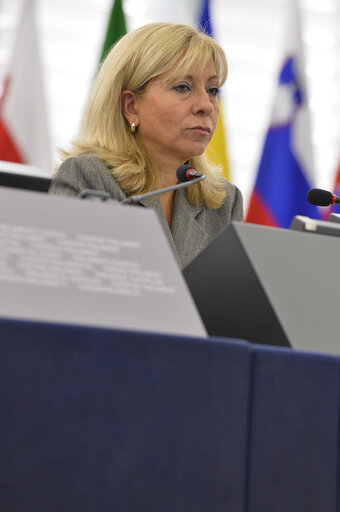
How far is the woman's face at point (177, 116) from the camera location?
2.12m

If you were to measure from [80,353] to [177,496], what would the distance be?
0.66 ft

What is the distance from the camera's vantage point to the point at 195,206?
83.8 inches

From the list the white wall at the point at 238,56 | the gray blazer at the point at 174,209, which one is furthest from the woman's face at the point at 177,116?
the white wall at the point at 238,56

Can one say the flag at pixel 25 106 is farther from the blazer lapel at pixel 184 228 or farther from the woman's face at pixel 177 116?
the blazer lapel at pixel 184 228

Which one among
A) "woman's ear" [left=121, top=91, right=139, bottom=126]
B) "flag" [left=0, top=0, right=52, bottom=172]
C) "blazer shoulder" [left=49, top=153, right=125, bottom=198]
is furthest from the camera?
"flag" [left=0, top=0, right=52, bottom=172]

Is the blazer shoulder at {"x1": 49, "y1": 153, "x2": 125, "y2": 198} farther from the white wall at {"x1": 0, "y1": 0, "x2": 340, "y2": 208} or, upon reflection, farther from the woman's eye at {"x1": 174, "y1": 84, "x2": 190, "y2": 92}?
the white wall at {"x1": 0, "y1": 0, "x2": 340, "y2": 208}

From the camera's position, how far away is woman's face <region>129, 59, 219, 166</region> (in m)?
2.12

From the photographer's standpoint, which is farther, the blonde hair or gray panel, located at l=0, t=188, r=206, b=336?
the blonde hair

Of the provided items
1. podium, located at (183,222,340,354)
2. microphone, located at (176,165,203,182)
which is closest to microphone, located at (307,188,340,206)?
microphone, located at (176,165,203,182)

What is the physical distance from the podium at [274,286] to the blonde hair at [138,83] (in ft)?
3.06

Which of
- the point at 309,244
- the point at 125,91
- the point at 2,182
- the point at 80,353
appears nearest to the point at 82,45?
the point at 125,91

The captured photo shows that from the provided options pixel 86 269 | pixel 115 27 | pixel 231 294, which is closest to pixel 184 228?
pixel 231 294

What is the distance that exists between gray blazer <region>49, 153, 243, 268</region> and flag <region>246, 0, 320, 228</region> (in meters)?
2.06

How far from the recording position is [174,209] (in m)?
2.09
